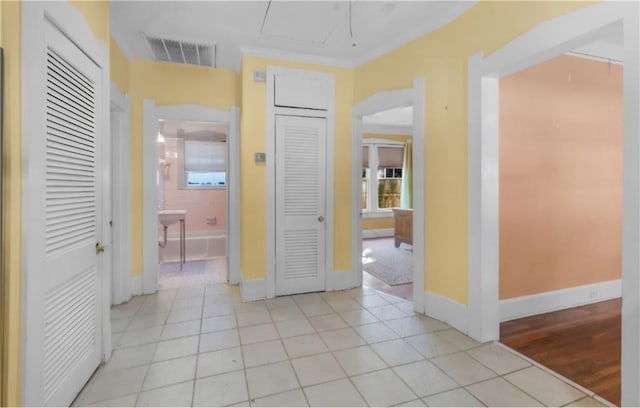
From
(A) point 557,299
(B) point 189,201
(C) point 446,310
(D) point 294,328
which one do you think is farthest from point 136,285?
(A) point 557,299

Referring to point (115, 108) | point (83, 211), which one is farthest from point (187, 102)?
point (83, 211)

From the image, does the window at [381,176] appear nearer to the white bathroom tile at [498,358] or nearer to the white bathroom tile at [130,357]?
the white bathroom tile at [498,358]

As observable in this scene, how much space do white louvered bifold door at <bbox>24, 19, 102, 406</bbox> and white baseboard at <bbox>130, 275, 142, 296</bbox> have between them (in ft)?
5.00

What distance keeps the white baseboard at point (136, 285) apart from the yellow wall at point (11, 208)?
91.7 inches

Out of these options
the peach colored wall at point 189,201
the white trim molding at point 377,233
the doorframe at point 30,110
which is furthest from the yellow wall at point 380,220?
the doorframe at point 30,110

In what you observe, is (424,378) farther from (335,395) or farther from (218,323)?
(218,323)

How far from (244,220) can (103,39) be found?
1932 millimetres

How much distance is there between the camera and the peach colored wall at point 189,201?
6.94 meters

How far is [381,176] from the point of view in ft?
25.9

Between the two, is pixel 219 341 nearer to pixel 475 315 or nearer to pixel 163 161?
pixel 475 315

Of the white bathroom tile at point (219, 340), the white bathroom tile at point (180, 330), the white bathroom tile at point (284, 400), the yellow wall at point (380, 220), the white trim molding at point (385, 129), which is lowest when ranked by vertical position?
the white bathroom tile at point (284, 400)

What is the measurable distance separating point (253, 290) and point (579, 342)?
294 centimetres

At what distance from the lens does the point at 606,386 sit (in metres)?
1.84

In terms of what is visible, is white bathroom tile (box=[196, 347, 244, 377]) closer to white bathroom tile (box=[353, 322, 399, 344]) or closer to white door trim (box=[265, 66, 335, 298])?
white bathroom tile (box=[353, 322, 399, 344])
